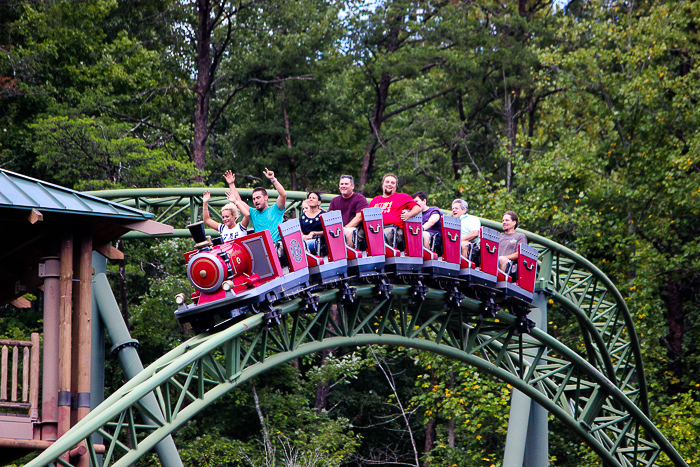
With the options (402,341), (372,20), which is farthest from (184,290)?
(372,20)

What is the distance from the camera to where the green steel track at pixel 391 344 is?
8.67 metres

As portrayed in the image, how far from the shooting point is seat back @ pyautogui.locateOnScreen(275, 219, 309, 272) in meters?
9.48

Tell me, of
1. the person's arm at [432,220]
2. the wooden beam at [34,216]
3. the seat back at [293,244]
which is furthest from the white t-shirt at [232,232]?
the person's arm at [432,220]

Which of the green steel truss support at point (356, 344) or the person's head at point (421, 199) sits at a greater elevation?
the person's head at point (421, 199)

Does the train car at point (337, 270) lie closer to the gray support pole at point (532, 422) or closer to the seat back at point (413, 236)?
the seat back at point (413, 236)

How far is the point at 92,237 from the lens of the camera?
9.69 m

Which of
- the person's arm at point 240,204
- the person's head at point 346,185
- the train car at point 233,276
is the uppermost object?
the person's head at point 346,185

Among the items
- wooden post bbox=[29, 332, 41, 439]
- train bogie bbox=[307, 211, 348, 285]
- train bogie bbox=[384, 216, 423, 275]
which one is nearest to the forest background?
train bogie bbox=[384, 216, 423, 275]

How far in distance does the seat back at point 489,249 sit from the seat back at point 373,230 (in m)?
1.74

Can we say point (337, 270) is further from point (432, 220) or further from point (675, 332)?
point (675, 332)

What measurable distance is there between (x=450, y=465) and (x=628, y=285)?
20.2 feet

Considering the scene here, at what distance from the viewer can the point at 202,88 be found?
24156mm

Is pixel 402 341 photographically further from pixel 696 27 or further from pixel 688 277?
pixel 696 27

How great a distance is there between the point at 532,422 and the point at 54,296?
28.7 ft
